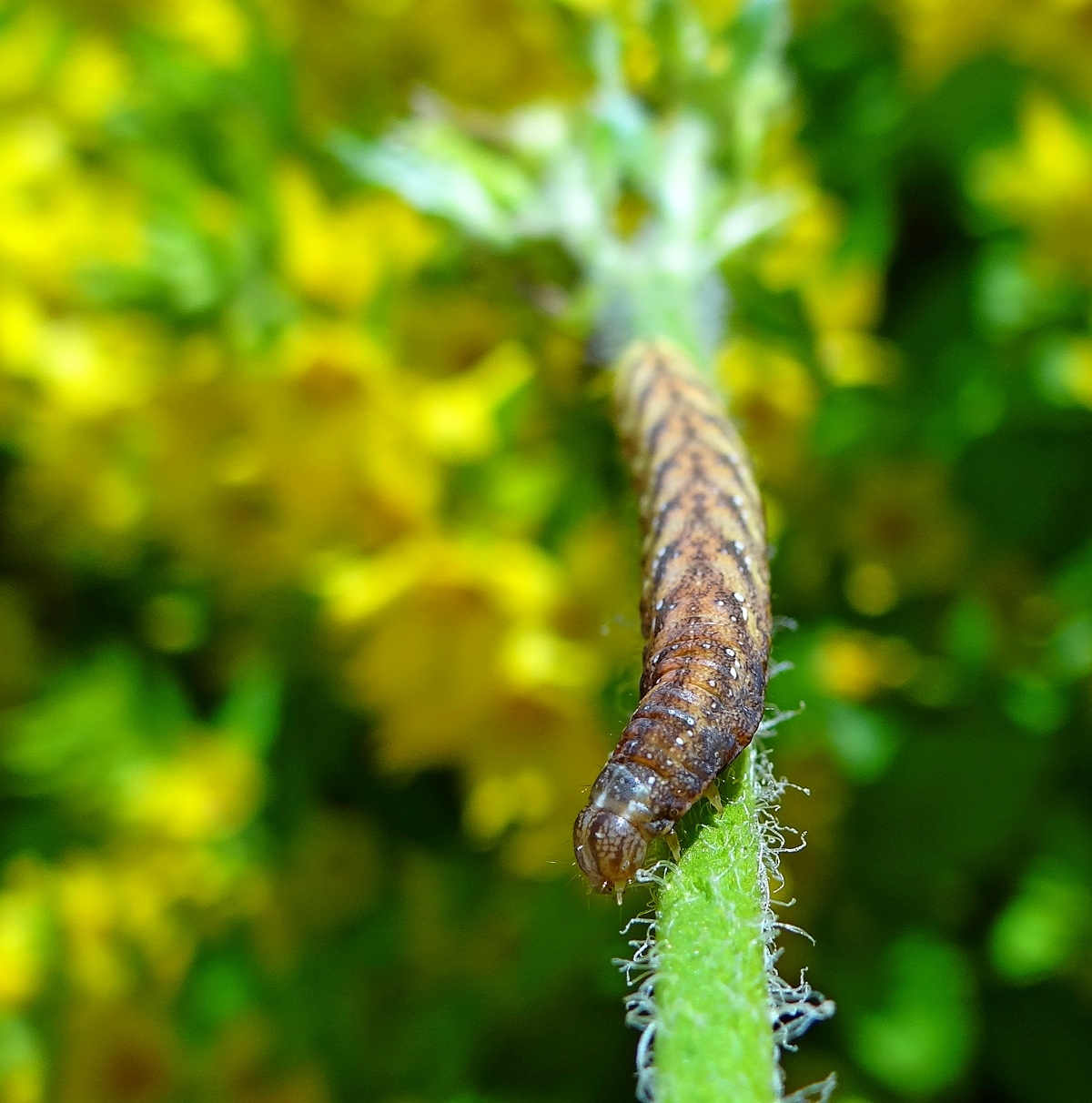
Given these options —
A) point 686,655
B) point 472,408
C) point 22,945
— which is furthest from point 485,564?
point 686,655

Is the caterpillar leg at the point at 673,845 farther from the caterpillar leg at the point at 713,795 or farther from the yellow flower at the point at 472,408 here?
the yellow flower at the point at 472,408

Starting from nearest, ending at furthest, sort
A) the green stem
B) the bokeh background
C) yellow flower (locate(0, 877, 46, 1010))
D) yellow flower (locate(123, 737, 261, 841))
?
the green stem < the bokeh background < yellow flower (locate(0, 877, 46, 1010)) < yellow flower (locate(123, 737, 261, 841))

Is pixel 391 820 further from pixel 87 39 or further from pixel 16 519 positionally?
pixel 87 39

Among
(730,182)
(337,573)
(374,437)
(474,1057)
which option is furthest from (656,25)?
(474,1057)

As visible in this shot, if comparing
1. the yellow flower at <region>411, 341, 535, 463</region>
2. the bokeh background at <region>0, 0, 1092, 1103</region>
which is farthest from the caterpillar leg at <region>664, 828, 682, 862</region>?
the yellow flower at <region>411, 341, 535, 463</region>

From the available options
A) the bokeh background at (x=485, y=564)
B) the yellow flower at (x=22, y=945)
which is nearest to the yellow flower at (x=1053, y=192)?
the bokeh background at (x=485, y=564)

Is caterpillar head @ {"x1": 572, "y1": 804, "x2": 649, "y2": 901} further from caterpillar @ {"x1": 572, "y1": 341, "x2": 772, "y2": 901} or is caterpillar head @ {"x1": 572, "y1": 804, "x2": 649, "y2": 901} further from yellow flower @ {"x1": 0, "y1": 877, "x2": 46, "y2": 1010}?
yellow flower @ {"x1": 0, "y1": 877, "x2": 46, "y2": 1010}
